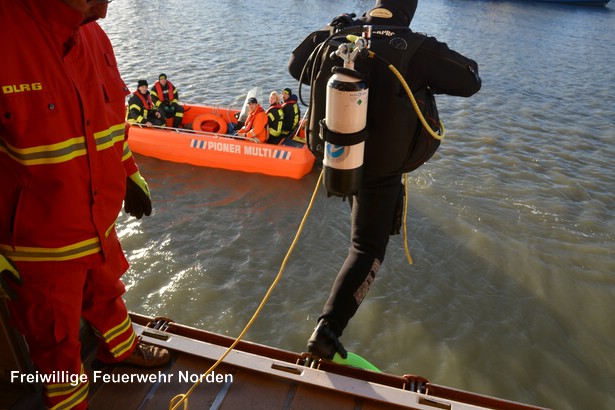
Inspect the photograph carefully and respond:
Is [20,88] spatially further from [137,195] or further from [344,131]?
[344,131]

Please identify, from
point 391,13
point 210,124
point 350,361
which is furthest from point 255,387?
point 210,124

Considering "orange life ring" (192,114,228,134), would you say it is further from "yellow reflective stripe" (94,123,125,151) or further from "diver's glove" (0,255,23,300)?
"diver's glove" (0,255,23,300)

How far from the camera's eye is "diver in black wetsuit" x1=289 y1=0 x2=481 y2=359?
2.04 metres

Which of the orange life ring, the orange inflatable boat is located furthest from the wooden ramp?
the orange life ring

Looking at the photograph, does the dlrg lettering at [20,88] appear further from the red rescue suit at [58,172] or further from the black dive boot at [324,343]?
the black dive boot at [324,343]

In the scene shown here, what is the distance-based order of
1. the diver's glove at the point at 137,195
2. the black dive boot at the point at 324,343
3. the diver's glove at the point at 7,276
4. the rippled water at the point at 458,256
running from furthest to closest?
the rippled water at the point at 458,256
the diver's glove at the point at 137,195
the black dive boot at the point at 324,343
the diver's glove at the point at 7,276

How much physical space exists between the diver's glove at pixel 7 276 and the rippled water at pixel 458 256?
2.59 meters

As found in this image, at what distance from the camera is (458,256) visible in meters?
5.06

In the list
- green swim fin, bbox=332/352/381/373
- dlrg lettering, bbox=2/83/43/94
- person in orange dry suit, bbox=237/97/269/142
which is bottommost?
person in orange dry suit, bbox=237/97/269/142

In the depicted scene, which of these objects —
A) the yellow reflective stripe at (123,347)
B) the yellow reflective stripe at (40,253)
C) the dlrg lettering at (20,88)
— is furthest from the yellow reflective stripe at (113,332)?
the dlrg lettering at (20,88)

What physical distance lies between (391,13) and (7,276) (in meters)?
1.87

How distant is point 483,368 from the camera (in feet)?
12.5

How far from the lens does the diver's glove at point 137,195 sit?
2361 mm

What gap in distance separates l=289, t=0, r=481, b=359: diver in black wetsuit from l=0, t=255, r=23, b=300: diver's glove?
1236mm
